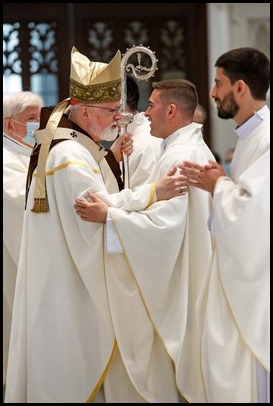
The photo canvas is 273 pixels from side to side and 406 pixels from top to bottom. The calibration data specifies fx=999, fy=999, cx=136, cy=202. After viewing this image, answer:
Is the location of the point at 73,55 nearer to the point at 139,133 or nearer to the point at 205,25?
the point at 139,133

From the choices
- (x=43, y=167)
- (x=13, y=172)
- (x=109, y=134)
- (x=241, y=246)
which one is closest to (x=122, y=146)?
(x=109, y=134)

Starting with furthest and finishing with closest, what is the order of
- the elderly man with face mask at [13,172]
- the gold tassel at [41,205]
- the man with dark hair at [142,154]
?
the elderly man with face mask at [13,172]
the man with dark hair at [142,154]
the gold tassel at [41,205]

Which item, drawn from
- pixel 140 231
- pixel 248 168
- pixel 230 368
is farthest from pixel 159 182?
pixel 230 368

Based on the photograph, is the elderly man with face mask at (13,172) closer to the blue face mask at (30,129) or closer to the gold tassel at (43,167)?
the blue face mask at (30,129)

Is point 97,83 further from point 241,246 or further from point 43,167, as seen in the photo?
point 241,246

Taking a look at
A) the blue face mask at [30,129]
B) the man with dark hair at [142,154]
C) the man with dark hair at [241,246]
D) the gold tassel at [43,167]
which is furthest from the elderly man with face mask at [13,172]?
the man with dark hair at [241,246]

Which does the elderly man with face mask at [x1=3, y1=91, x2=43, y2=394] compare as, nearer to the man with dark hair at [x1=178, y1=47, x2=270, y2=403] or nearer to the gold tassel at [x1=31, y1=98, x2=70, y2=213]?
the gold tassel at [x1=31, y1=98, x2=70, y2=213]

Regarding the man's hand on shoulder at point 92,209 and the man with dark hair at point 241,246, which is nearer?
the man with dark hair at point 241,246

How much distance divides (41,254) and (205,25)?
5.98 m

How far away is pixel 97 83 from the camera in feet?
15.5

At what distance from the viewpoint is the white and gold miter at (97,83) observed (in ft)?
15.5

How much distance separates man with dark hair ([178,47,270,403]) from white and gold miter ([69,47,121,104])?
61 centimetres

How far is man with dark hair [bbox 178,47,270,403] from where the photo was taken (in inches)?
164

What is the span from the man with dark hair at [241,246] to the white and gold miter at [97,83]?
61 centimetres
